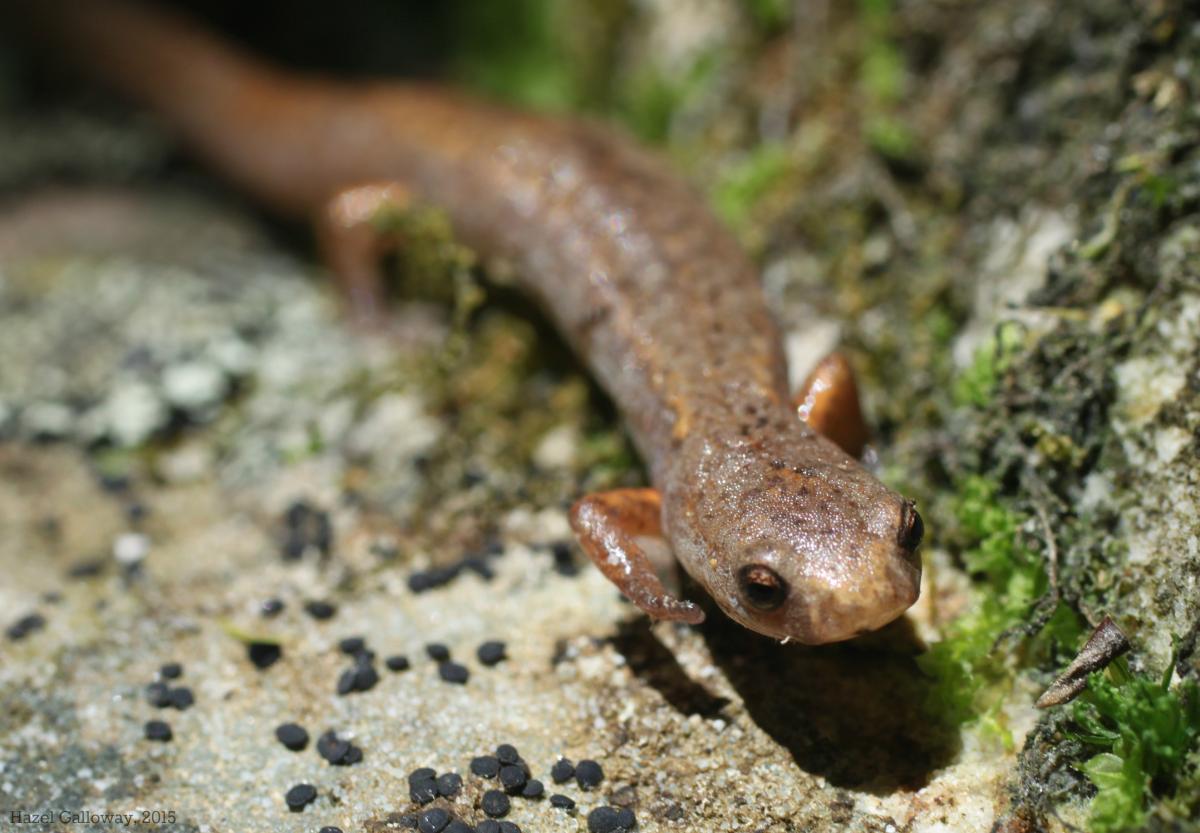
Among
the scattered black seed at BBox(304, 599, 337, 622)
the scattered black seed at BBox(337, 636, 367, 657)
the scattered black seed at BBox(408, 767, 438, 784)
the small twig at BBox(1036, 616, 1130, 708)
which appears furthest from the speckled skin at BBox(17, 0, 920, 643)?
the scattered black seed at BBox(304, 599, 337, 622)

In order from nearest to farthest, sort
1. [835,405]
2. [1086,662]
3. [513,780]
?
[1086,662] → [513,780] → [835,405]

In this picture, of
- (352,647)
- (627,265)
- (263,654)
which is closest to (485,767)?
(352,647)

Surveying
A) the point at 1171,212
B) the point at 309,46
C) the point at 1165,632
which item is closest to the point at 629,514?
the point at 1165,632

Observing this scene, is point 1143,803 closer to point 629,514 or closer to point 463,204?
point 629,514

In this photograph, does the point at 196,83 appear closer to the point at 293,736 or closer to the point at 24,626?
the point at 24,626

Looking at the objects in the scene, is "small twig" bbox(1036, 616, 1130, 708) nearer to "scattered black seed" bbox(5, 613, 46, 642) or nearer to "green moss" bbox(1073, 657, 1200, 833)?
"green moss" bbox(1073, 657, 1200, 833)
